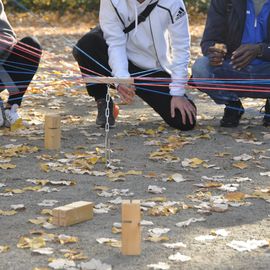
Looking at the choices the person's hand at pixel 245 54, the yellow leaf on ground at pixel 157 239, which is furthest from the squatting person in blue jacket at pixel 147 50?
the yellow leaf on ground at pixel 157 239

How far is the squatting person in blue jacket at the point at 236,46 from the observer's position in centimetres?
575

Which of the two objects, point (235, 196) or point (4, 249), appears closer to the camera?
point (4, 249)

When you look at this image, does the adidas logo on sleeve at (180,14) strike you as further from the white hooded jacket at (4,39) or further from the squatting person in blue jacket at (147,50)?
the white hooded jacket at (4,39)

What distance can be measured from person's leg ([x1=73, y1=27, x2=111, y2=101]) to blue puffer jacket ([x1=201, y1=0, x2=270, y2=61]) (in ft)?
2.45

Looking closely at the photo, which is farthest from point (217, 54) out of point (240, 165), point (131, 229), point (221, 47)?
point (131, 229)

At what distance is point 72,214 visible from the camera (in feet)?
12.3

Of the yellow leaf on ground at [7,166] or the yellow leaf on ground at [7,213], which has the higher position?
the yellow leaf on ground at [7,213]

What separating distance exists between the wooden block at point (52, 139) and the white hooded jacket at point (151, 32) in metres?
0.59

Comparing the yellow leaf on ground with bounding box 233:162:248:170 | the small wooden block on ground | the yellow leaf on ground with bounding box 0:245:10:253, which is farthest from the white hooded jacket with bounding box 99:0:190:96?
the yellow leaf on ground with bounding box 0:245:10:253

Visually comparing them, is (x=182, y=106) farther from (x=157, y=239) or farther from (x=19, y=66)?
(x=157, y=239)

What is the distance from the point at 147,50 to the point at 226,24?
0.63m

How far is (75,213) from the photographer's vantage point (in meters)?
3.76

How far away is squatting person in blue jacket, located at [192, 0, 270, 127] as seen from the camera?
18.9 ft

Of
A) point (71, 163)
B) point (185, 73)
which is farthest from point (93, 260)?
point (185, 73)
